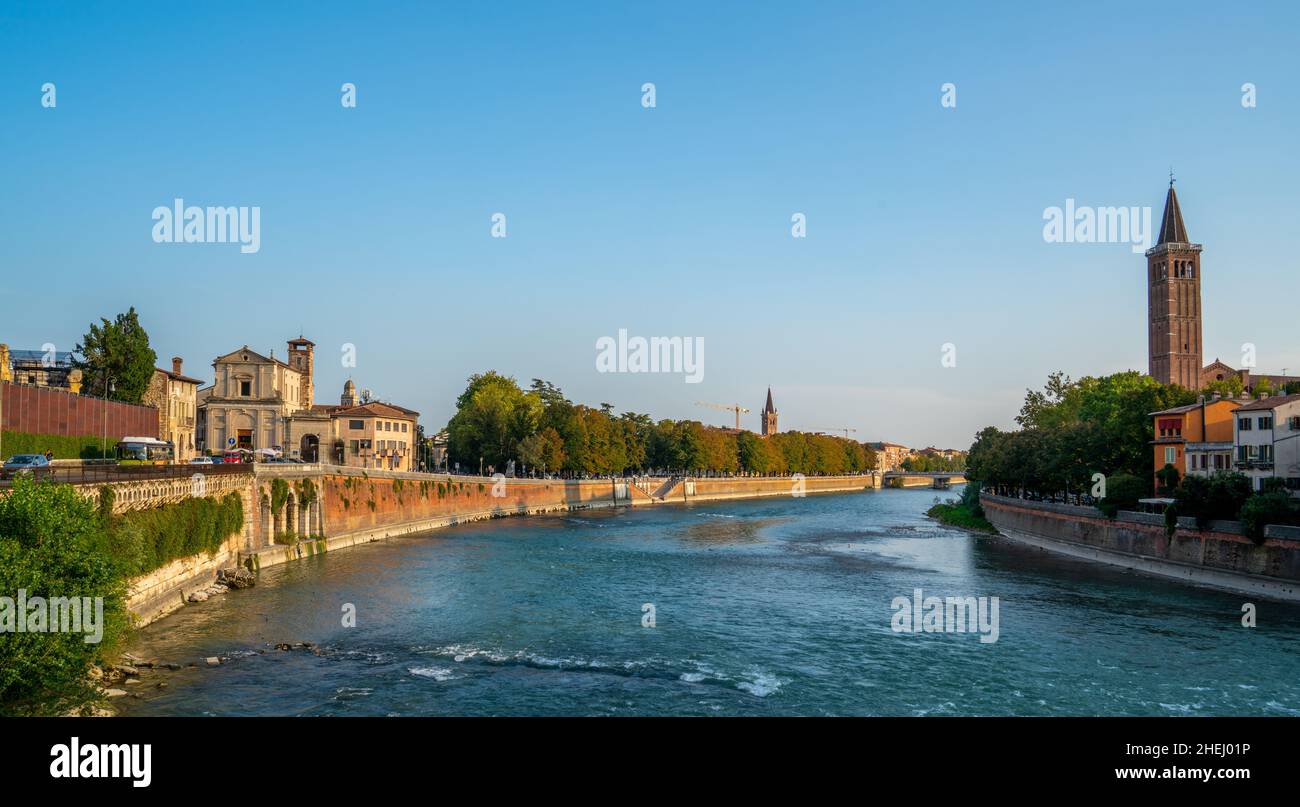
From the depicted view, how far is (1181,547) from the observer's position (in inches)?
1921

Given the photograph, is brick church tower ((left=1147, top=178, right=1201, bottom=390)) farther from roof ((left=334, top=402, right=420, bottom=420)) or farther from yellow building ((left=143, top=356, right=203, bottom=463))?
yellow building ((left=143, top=356, right=203, bottom=463))

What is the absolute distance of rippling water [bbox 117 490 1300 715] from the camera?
2427cm

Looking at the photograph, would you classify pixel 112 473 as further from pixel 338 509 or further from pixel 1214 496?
pixel 1214 496

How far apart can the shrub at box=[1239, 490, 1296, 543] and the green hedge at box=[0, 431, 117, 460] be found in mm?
65112

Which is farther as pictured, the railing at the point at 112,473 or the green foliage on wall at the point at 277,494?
the green foliage on wall at the point at 277,494

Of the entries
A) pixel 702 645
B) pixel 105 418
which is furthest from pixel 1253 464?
pixel 105 418

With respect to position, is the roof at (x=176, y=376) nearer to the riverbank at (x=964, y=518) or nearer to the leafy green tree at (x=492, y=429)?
the leafy green tree at (x=492, y=429)

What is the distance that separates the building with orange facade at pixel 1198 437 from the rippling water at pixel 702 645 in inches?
479

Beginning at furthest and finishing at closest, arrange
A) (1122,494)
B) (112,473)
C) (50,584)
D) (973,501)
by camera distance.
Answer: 1. (973,501)
2. (1122,494)
3. (112,473)
4. (50,584)

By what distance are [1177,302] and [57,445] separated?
488ft

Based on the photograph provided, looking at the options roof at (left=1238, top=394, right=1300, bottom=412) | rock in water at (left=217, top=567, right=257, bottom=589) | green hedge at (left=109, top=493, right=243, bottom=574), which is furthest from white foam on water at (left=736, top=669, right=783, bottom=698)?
roof at (left=1238, top=394, right=1300, bottom=412)

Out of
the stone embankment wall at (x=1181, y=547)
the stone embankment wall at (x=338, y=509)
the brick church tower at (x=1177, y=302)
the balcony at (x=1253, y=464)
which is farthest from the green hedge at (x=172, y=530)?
the brick church tower at (x=1177, y=302)

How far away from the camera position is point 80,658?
803 inches

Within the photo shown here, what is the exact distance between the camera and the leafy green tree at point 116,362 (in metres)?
72.2
